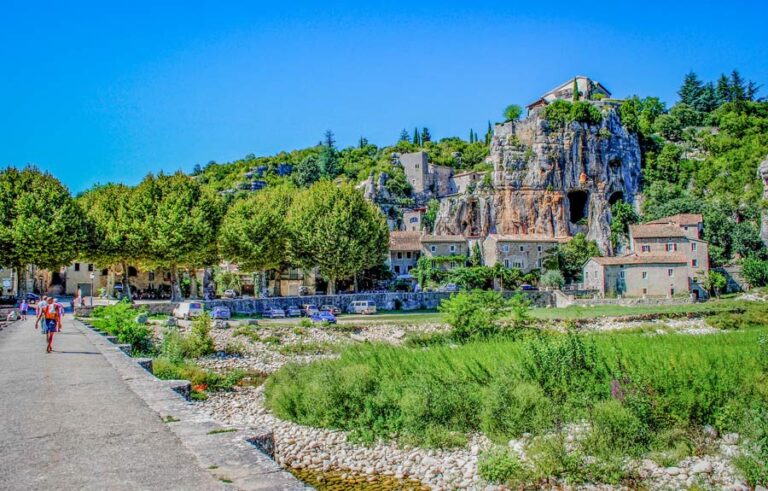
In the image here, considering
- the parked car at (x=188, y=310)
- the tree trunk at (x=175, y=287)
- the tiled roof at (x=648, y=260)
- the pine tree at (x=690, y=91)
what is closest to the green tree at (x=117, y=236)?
the tree trunk at (x=175, y=287)

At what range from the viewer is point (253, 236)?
59.0m

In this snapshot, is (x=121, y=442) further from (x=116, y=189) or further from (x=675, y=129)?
(x=675, y=129)

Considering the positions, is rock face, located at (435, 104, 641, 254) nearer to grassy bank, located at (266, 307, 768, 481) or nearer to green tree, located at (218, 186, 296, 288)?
green tree, located at (218, 186, 296, 288)

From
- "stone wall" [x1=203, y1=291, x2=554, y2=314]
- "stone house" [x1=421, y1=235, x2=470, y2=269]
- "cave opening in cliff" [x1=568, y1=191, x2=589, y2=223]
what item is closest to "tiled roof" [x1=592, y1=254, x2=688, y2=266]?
"stone wall" [x1=203, y1=291, x2=554, y2=314]

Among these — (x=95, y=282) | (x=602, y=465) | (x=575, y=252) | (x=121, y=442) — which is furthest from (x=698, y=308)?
(x=95, y=282)

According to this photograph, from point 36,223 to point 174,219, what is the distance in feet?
36.1

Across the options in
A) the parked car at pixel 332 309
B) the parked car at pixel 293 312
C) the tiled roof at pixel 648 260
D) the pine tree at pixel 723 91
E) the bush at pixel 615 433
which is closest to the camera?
Result: the bush at pixel 615 433

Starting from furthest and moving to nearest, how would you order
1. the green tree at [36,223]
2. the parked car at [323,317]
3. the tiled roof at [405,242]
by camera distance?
the tiled roof at [405,242], the parked car at [323,317], the green tree at [36,223]

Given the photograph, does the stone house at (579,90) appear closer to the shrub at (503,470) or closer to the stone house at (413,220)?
the stone house at (413,220)

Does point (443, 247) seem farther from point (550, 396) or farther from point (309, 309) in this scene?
point (550, 396)

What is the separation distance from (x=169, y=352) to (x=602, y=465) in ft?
74.9

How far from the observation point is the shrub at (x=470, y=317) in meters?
39.2

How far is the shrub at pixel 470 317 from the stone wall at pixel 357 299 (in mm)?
21830

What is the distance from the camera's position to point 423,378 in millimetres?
21047
